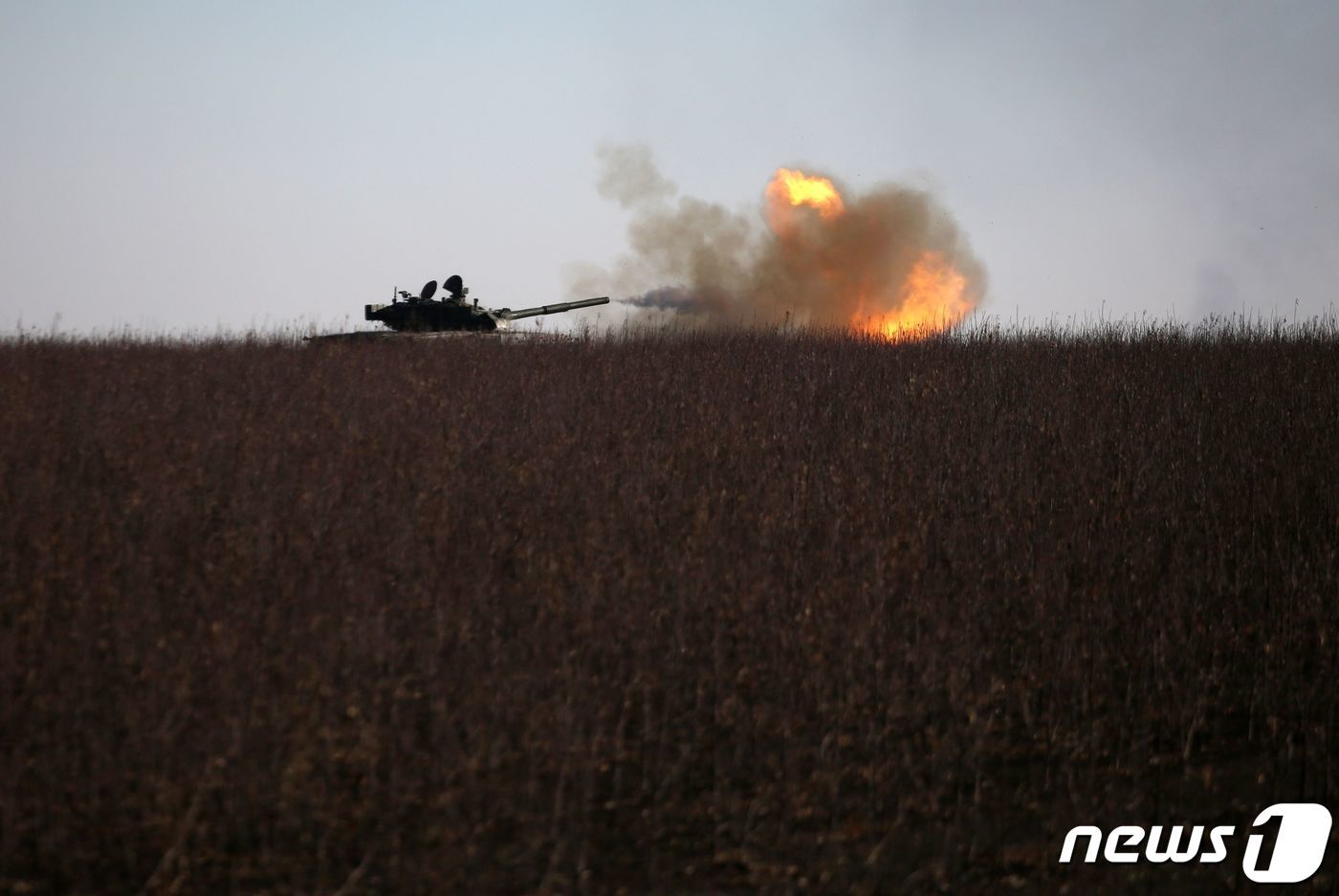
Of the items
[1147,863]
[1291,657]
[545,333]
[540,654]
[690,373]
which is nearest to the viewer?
[1147,863]

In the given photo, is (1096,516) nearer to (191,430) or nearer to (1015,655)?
(1015,655)

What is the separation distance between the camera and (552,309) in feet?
63.7

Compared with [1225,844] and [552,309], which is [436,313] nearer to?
[552,309]

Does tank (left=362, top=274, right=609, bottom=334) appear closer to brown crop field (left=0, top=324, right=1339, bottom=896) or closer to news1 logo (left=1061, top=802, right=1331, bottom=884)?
brown crop field (left=0, top=324, right=1339, bottom=896)

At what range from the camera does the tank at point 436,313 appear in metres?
17.9

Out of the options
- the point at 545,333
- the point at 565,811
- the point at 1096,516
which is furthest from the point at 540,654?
the point at 545,333

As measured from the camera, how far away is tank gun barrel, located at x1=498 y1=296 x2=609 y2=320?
1902 cm

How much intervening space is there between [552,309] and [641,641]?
44.7ft

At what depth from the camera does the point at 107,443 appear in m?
9.25

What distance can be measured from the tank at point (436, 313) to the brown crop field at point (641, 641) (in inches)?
Answer: 257

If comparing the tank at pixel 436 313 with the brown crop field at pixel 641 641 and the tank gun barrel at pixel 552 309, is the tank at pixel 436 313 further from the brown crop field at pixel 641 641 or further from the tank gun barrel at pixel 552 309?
the brown crop field at pixel 641 641

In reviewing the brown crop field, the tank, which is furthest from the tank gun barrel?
the brown crop field

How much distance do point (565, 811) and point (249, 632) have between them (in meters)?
2.00

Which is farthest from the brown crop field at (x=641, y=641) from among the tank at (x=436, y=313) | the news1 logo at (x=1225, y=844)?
the tank at (x=436, y=313)
